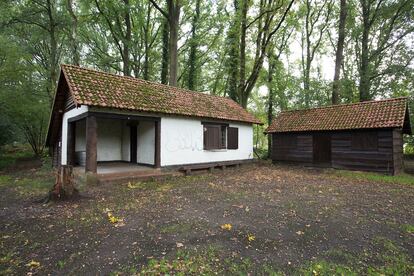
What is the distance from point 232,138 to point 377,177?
7592 millimetres

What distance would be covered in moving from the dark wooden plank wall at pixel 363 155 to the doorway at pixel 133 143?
11.5 meters

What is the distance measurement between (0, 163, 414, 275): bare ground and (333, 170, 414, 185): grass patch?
2545mm

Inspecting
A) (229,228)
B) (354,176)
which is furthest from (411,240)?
(354,176)

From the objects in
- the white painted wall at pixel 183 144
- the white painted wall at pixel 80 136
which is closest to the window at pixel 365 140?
the white painted wall at pixel 183 144

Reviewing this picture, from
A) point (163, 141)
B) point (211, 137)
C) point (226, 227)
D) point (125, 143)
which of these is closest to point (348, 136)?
point (211, 137)

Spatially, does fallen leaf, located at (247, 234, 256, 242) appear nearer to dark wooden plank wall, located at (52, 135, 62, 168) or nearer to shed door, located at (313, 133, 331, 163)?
shed door, located at (313, 133, 331, 163)

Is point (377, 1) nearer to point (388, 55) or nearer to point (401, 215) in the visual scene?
point (388, 55)

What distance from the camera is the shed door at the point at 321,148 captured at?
14031 mm

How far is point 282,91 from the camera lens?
22062 millimetres

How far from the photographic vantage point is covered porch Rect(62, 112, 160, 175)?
9.34 m

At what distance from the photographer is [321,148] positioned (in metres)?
14.4

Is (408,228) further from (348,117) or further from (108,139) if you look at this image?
(108,139)

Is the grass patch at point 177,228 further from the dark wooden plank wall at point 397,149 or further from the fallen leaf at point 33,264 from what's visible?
the dark wooden plank wall at point 397,149

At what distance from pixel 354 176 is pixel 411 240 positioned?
8028 mm
